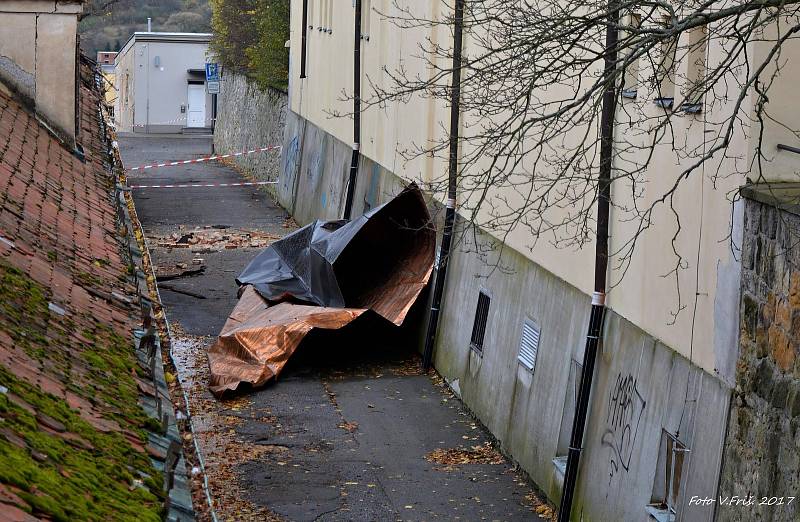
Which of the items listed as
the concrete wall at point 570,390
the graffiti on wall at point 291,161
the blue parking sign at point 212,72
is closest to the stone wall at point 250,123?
the graffiti on wall at point 291,161

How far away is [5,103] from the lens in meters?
13.2

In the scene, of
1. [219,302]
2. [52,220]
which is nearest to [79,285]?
[52,220]

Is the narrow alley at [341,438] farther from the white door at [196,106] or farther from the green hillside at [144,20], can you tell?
the green hillside at [144,20]

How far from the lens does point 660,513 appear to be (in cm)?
962

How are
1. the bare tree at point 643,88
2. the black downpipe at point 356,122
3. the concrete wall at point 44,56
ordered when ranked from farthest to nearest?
the black downpipe at point 356,122 < the concrete wall at point 44,56 < the bare tree at point 643,88

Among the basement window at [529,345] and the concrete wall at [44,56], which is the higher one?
the concrete wall at [44,56]

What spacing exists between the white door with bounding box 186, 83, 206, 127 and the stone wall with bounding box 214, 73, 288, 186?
12.7 m

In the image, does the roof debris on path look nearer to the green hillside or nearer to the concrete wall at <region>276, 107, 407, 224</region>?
the concrete wall at <region>276, 107, 407, 224</region>

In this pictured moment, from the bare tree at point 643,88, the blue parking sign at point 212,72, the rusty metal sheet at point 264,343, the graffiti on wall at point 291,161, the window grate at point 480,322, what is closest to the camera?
the bare tree at point 643,88

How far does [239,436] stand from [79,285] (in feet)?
22.2

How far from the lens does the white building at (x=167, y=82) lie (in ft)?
208

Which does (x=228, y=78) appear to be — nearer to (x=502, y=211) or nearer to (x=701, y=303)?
(x=502, y=211)

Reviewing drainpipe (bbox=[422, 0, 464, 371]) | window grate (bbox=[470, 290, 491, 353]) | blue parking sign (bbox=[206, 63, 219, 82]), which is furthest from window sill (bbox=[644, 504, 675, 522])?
blue parking sign (bbox=[206, 63, 219, 82])

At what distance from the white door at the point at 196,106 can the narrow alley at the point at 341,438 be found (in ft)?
145
